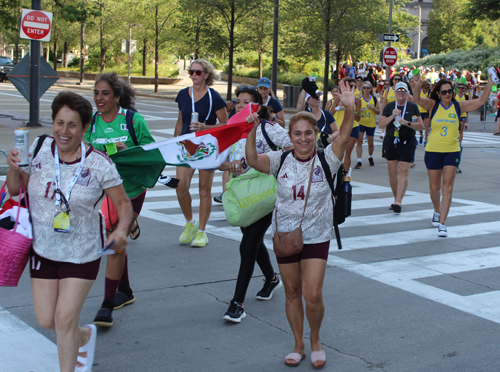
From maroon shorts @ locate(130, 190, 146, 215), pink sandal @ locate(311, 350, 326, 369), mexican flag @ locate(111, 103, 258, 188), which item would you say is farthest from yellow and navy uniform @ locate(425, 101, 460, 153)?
pink sandal @ locate(311, 350, 326, 369)

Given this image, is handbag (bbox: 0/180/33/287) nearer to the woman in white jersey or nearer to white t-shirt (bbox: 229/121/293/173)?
the woman in white jersey

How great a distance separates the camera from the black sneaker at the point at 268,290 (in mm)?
5430

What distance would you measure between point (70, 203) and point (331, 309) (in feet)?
8.78

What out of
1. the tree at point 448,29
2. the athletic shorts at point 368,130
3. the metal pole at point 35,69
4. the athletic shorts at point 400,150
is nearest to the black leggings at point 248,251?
the athletic shorts at point 400,150

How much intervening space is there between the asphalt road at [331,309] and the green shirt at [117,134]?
103 cm

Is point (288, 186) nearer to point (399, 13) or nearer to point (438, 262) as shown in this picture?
point (438, 262)

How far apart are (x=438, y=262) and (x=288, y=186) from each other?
11.2 ft

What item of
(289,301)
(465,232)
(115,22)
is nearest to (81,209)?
(289,301)

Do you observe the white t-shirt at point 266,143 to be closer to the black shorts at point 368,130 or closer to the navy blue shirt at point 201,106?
the navy blue shirt at point 201,106

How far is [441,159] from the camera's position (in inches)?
320

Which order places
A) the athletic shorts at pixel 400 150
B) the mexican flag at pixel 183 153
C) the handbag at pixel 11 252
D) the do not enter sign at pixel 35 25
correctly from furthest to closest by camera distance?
the do not enter sign at pixel 35 25, the athletic shorts at pixel 400 150, the mexican flag at pixel 183 153, the handbag at pixel 11 252

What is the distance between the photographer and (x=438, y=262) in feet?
22.3

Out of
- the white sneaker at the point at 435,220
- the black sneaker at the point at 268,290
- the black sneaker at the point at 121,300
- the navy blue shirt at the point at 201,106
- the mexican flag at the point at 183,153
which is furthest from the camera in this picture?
the white sneaker at the point at 435,220

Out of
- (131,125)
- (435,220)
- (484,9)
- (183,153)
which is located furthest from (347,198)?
(484,9)
